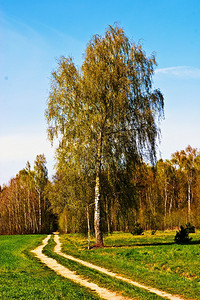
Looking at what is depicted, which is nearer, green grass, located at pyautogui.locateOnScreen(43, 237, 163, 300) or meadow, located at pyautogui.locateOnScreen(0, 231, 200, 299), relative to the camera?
green grass, located at pyautogui.locateOnScreen(43, 237, 163, 300)

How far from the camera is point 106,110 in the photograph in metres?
22.3

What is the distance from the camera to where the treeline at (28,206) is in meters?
69.5

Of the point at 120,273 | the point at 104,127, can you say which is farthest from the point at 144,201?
the point at 120,273

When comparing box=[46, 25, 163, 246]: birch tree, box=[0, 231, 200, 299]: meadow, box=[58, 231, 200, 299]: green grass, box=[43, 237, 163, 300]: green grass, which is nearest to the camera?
box=[43, 237, 163, 300]: green grass

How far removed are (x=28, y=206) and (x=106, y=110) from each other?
51.5m

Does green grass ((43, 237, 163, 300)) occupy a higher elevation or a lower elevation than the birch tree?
lower

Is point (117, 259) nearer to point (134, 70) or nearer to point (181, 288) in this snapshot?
point (181, 288)

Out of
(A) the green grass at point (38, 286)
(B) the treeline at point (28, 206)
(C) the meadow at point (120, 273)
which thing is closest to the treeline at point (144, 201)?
(B) the treeline at point (28, 206)

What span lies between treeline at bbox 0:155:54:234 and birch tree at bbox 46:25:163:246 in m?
48.4

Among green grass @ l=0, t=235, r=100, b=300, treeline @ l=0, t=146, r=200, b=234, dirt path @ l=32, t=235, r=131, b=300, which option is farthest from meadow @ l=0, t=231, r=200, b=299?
treeline @ l=0, t=146, r=200, b=234

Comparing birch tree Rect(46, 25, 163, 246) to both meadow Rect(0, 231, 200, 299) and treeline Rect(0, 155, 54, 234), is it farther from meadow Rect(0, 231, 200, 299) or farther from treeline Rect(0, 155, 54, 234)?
treeline Rect(0, 155, 54, 234)

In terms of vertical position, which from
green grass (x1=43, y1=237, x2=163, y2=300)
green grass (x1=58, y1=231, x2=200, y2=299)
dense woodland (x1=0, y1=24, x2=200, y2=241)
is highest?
dense woodland (x1=0, y1=24, x2=200, y2=241)

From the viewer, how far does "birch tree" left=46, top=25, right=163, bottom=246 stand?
21.8 meters

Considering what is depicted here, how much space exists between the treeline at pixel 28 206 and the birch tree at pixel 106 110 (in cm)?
4835
